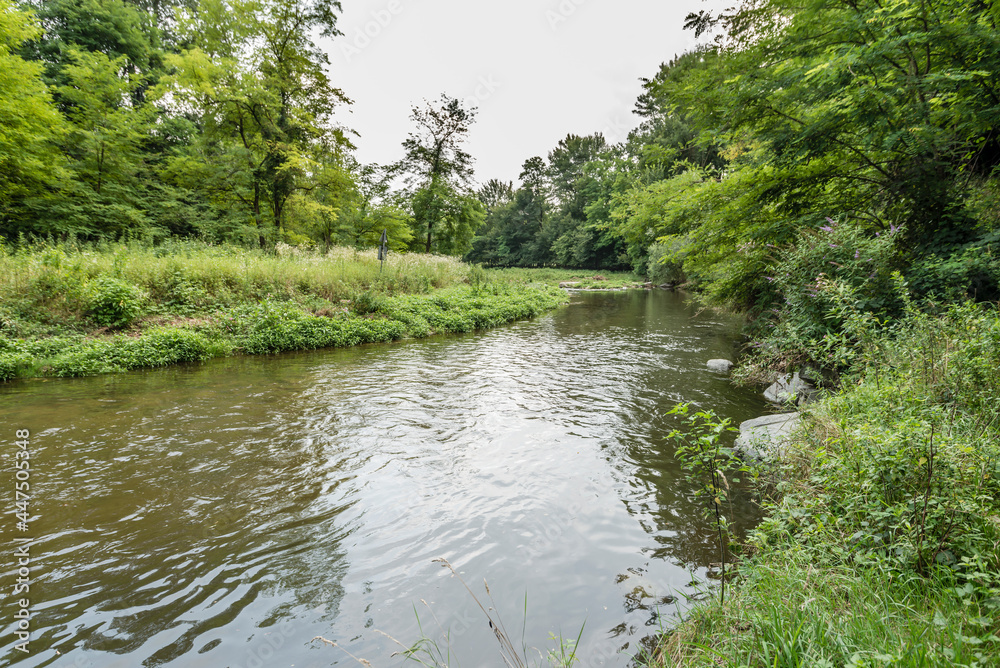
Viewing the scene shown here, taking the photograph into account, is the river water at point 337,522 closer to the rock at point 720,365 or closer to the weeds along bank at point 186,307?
the weeds along bank at point 186,307

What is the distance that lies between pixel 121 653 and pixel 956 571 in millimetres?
4456

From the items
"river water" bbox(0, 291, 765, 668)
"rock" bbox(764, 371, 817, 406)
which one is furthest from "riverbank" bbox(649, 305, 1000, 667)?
"rock" bbox(764, 371, 817, 406)

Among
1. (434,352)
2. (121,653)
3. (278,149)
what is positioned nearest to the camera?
(121,653)

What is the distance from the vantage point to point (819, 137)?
20.4 feet

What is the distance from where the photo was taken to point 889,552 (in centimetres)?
218

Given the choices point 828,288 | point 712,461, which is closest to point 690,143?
point 828,288

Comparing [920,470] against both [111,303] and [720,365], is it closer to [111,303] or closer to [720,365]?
[720,365]

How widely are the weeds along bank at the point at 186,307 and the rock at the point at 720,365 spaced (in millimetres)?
7893

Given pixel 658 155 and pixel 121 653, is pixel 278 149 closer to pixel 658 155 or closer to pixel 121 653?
pixel 658 155

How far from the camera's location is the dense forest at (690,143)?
5.39m

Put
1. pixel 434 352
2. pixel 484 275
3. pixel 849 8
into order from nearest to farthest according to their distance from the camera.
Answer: pixel 849 8 → pixel 434 352 → pixel 484 275

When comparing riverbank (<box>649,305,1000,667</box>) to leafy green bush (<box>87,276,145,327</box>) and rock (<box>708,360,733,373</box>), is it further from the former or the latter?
leafy green bush (<box>87,276,145,327</box>)

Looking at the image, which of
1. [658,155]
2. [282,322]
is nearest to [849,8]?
[658,155]

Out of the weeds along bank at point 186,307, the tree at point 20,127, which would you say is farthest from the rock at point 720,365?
the tree at point 20,127
